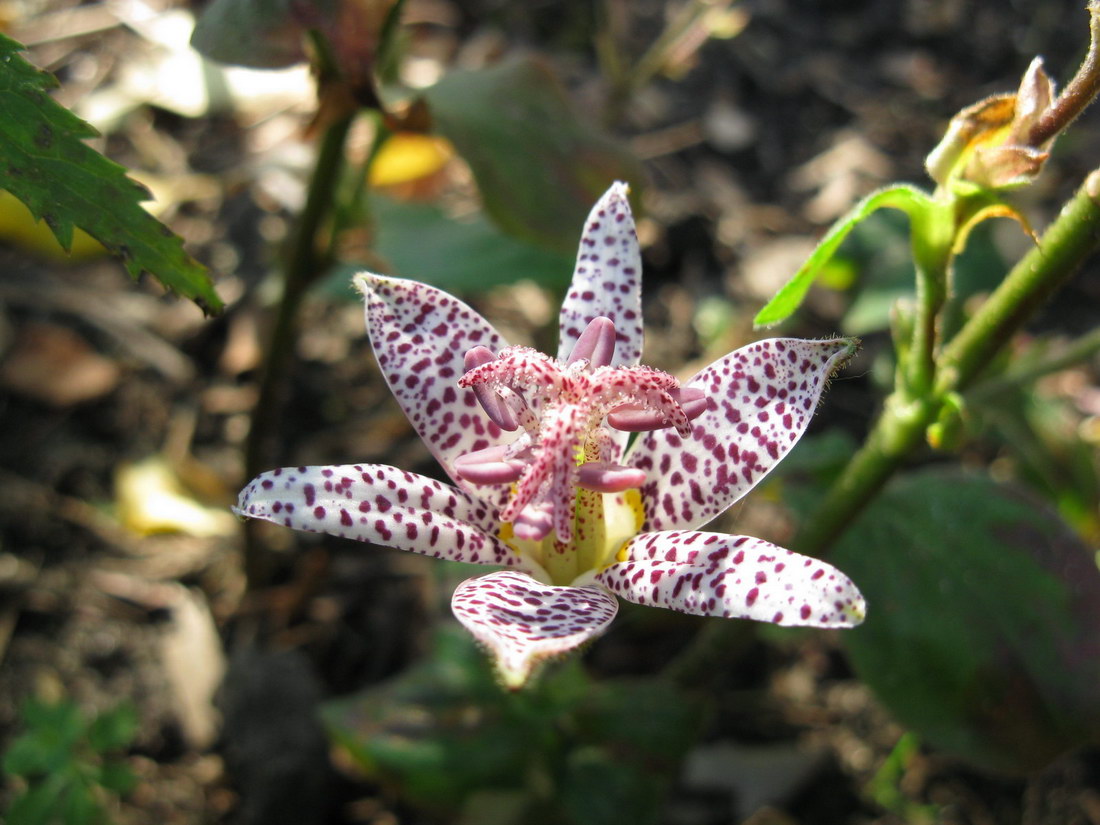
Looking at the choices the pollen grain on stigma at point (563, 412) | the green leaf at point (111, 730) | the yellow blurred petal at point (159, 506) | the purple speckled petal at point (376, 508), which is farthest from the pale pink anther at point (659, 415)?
the yellow blurred petal at point (159, 506)

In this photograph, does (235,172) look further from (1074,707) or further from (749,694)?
(1074,707)

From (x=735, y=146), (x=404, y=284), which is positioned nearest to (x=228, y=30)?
(x=404, y=284)

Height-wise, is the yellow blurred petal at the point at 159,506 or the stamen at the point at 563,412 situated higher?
the stamen at the point at 563,412

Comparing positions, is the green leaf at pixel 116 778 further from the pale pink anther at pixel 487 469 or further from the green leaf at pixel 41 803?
the pale pink anther at pixel 487 469

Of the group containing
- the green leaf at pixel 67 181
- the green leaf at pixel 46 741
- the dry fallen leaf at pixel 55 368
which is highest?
the green leaf at pixel 67 181

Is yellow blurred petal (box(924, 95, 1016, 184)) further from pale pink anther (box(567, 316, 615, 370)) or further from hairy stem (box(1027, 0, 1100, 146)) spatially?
pale pink anther (box(567, 316, 615, 370))

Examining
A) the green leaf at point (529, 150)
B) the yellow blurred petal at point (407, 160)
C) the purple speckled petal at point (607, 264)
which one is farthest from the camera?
the yellow blurred petal at point (407, 160)

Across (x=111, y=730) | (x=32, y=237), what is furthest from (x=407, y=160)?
(x=111, y=730)
